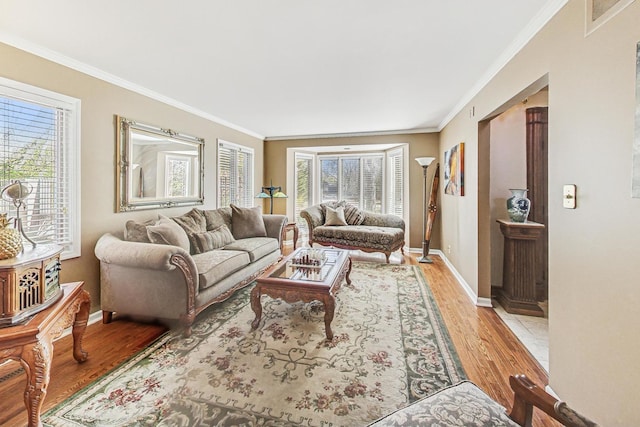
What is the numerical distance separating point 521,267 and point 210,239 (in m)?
3.66

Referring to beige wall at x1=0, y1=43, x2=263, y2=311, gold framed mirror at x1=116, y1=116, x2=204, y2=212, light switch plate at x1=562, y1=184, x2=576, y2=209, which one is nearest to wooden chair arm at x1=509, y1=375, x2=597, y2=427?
light switch plate at x1=562, y1=184, x2=576, y2=209

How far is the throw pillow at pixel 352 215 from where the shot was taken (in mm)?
5574

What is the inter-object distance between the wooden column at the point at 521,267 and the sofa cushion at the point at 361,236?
1.92 m

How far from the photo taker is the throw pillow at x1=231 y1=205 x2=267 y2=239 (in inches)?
166

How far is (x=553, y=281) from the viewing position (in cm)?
168

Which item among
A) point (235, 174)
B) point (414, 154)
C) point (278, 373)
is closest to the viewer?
point (278, 373)

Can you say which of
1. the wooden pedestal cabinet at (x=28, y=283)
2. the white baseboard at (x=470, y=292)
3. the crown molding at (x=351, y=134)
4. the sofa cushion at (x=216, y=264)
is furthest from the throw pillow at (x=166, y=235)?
the crown molding at (x=351, y=134)

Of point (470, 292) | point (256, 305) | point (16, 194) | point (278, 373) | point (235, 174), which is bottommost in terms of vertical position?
point (278, 373)

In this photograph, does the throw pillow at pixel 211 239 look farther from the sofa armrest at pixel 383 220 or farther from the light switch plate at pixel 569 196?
the light switch plate at pixel 569 196

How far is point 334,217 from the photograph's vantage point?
17.7 ft

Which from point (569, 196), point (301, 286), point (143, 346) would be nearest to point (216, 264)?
point (143, 346)

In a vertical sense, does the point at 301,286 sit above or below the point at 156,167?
below

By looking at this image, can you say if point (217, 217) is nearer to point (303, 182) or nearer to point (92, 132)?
point (92, 132)

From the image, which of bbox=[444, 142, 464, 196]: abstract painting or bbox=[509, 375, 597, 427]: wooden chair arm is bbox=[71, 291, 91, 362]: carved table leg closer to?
bbox=[509, 375, 597, 427]: wooden chair arm
